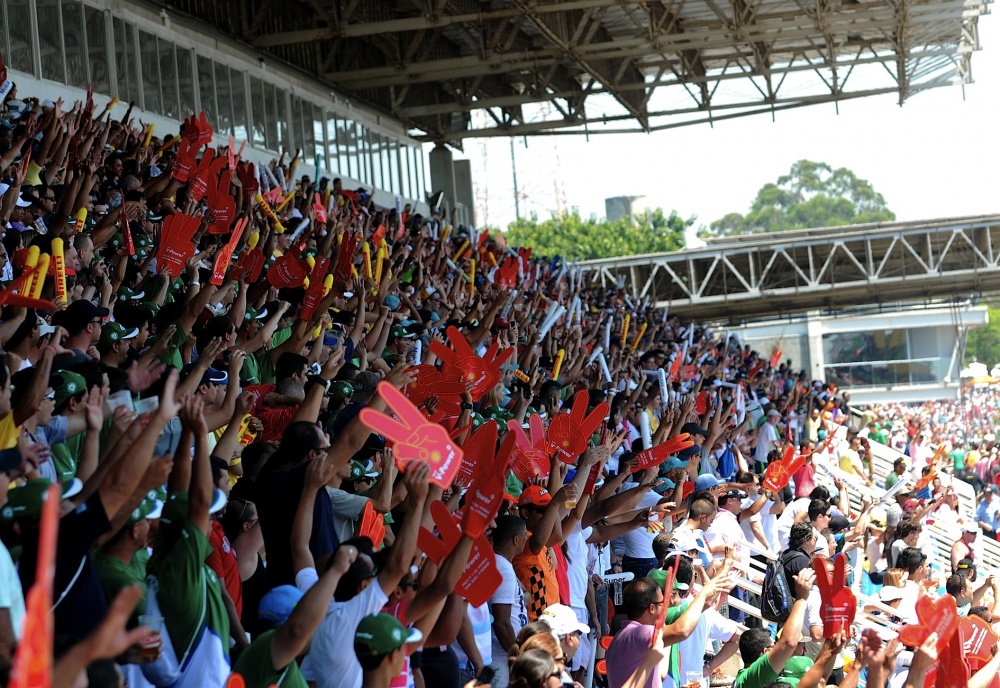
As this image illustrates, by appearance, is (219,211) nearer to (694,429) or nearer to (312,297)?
A: (312,297)

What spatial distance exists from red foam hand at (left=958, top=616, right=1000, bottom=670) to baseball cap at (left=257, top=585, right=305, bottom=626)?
2.48 metres

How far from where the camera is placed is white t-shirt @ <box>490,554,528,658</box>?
5.54 metres

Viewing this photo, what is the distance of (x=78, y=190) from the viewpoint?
7.82 metres

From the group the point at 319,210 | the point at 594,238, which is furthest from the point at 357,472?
the point at 594,238

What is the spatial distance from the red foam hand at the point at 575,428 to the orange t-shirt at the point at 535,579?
1.65 ft

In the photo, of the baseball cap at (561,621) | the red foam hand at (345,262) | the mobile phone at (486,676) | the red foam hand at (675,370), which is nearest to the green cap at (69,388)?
the mobile phone at (486,676)

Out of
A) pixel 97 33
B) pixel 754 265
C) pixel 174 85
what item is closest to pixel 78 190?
pixel 97 33

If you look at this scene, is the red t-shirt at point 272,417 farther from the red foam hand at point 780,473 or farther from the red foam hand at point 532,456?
the red foam hand at point 780,473

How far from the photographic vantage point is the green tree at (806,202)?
121000mm

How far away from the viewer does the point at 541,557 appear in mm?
5930

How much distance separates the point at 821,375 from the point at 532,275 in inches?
853

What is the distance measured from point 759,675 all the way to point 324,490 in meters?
1.98

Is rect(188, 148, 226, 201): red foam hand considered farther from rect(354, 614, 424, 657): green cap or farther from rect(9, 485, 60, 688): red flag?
rect(9, 485, 60, 688): red flag

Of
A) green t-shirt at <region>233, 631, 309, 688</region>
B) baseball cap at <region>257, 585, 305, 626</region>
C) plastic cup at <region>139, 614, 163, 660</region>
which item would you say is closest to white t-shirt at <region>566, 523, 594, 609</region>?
baseball cap at <region>257, 585, 305, 626</region>
